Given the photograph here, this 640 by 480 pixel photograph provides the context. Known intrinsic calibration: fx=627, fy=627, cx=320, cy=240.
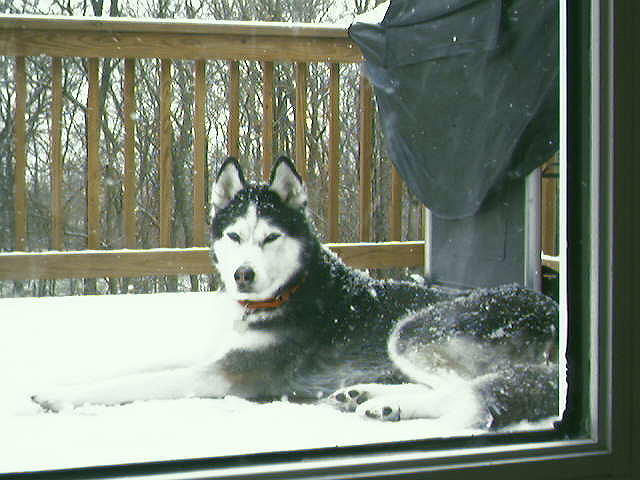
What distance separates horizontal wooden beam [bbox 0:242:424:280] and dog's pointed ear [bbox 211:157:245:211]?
0.16 metres

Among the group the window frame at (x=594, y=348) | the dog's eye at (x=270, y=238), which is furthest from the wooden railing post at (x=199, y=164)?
the window frame at (x=594, y=348)

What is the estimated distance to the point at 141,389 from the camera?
1.41 meters

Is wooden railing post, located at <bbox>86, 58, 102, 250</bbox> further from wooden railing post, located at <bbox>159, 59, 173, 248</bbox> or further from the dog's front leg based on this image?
the dog's front leg

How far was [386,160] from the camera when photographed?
192 centimetres

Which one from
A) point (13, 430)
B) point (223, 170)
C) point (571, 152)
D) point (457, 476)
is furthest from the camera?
point (223, 170)

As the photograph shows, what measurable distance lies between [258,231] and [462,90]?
2.23ft

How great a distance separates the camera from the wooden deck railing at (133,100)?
5.08 feet

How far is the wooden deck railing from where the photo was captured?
155 centimetres

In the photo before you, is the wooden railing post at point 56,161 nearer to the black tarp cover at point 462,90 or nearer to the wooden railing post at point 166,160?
the wooden railing post at point 166,160

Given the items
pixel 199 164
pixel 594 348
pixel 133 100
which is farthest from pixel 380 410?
pixel 133 100

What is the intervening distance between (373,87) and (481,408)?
3.51 ft

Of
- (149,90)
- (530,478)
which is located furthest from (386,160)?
(530,478)

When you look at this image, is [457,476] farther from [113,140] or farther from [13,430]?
[113,140]

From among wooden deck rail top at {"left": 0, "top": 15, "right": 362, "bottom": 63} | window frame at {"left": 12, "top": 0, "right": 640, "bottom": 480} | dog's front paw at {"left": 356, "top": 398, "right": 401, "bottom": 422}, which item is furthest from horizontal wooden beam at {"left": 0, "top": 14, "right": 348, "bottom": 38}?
window frame at {"left": 12, "top": 0, "right": 640, "bottom": 480}
